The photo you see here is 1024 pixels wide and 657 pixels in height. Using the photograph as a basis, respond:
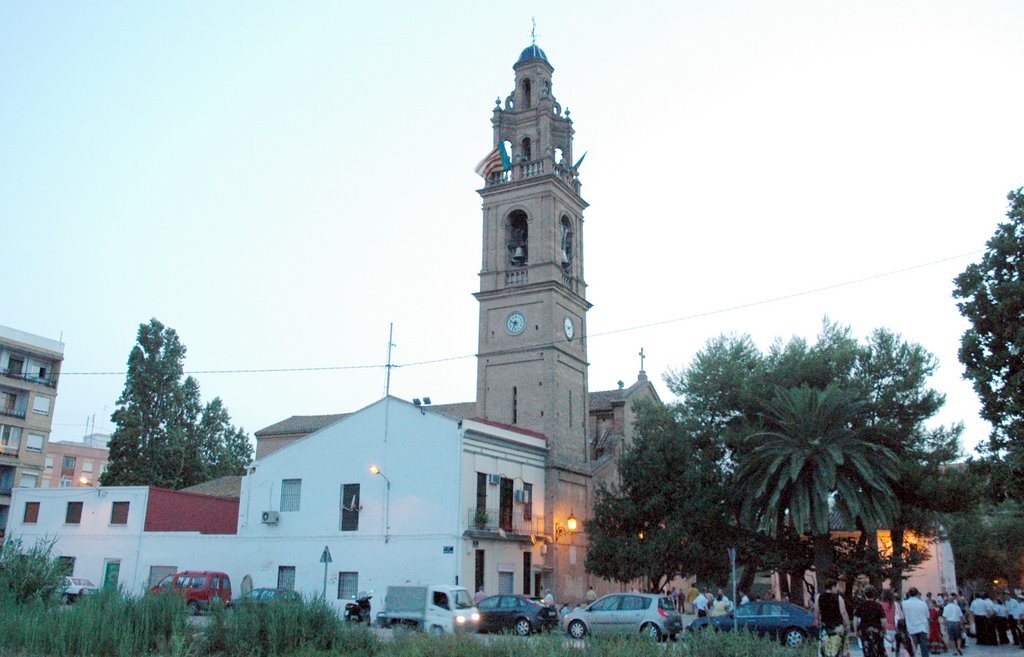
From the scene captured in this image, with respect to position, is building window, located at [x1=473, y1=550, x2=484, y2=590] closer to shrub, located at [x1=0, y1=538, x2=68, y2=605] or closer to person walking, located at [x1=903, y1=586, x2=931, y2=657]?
shrub, located at [x1=0, y1=538, x2=68, y2=605]

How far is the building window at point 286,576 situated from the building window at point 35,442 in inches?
1337

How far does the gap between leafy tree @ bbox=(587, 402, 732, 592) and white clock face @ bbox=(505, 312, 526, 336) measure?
8539mm

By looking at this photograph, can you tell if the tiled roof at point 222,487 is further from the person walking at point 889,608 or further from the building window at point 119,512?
the person walking at point 889,608

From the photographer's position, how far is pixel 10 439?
197ft

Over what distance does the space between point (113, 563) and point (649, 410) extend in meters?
24.8

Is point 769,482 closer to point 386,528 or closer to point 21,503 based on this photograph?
point 386,528

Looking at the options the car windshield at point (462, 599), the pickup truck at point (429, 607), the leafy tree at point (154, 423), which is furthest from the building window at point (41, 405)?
the car windshield at point (462, 599)

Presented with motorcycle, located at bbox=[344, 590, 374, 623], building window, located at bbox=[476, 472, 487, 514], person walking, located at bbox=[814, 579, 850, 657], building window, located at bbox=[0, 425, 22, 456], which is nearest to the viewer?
person walking, located at bbox=[814, 579, 850, 657]

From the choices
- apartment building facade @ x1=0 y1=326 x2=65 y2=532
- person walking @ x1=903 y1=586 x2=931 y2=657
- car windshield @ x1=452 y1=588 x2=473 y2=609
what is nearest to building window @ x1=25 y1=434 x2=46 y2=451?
apartment building facade @ x1=0 y1=326 x2=65 y2=532

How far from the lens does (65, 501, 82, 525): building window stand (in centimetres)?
4184

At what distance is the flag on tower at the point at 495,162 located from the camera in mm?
46812

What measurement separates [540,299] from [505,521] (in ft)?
38.5

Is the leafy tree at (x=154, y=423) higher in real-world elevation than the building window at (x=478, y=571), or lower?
higher

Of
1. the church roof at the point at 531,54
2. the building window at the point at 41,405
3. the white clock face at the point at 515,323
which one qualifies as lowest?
the building window at the point at 41,405
